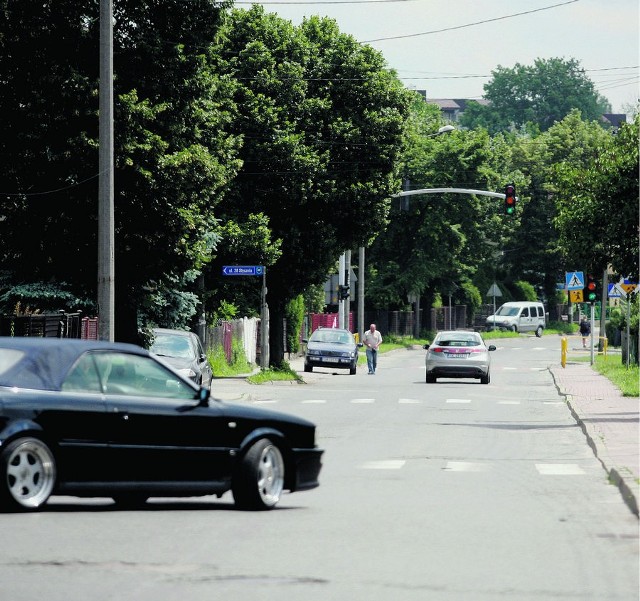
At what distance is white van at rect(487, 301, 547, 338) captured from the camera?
98625mm

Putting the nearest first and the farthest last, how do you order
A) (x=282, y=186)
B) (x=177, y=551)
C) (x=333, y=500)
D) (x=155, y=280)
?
(x=177, y=551) → (x=333, y=500) → (x=155, y=280) → (x=282, y=186)

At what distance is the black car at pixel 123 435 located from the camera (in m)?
11.9

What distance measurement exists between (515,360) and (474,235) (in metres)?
22.2

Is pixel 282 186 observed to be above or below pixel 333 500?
above

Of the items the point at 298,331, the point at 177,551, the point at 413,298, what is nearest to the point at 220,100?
the point at 177,551

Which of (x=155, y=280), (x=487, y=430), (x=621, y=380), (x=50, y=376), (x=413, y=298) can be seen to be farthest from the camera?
(x=413, y=298)

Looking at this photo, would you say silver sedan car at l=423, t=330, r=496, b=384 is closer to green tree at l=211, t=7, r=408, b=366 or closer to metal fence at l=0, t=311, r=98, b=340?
green tree at l=211, t=7, r=408, b=366

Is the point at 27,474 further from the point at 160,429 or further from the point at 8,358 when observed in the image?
the point at 160,429

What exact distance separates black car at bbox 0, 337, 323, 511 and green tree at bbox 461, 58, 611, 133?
152022 millimetres

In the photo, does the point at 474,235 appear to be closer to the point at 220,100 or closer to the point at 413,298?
the point at 413,298

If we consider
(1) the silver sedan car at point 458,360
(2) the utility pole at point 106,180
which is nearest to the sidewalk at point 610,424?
(1) the silver sedan car at point 458,360

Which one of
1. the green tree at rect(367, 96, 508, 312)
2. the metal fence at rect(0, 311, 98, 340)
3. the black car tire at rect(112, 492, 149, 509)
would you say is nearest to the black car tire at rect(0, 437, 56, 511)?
the black car tire at rect(112, 492, 149, 509)

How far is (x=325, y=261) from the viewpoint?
46.8 meters

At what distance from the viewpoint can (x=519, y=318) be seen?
3878 inches
